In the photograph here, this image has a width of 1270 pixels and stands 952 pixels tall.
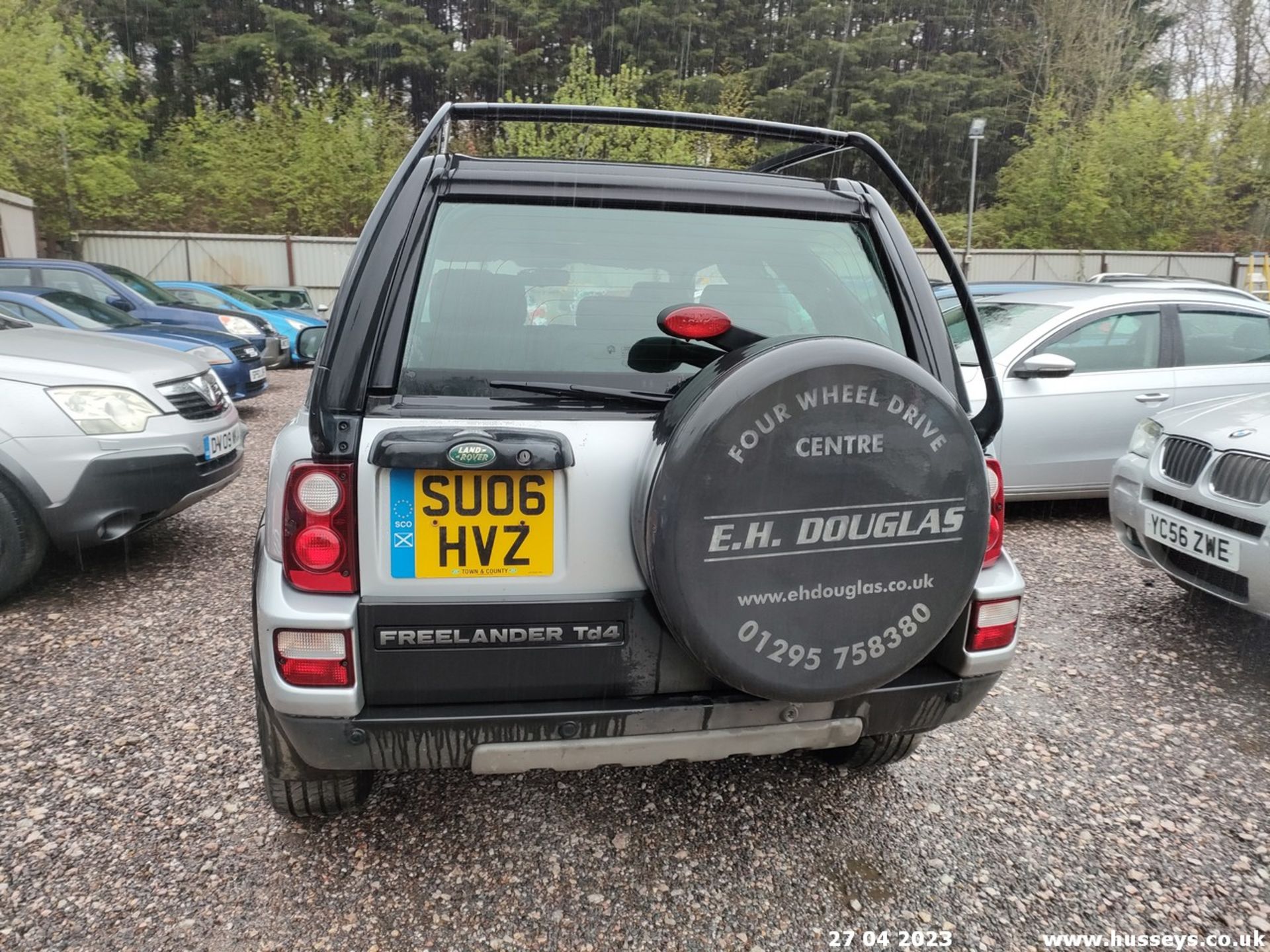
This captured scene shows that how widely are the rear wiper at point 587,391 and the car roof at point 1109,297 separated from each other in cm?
457

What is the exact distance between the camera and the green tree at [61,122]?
1936cm

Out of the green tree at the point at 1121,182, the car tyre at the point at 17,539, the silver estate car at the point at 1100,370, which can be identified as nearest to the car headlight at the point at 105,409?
the car tyre at the point at 17,539

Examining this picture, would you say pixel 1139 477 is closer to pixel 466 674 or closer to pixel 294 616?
pixel 466 674

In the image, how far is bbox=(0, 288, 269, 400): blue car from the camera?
25.0 ft

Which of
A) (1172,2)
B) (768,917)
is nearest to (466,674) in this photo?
(768,917)

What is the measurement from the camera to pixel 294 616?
1690mm

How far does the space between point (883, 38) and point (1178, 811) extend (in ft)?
112

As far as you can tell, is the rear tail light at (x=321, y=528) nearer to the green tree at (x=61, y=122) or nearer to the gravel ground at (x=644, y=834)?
the gravel ground at (x=644, y=834)

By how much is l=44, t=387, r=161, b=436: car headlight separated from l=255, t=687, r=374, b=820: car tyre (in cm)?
227

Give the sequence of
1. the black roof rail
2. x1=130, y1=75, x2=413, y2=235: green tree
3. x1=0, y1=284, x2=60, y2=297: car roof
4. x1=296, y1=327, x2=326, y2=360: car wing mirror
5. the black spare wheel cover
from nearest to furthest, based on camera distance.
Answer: the black spare wheel cover < the black roof rail < x1=296, y1=327, x2=326, y2=360: car wing mirror < x1=0, y1=284, x2=60, y2=297: car roof < x1=130, y1=75, x2=413, y2=235: green tree

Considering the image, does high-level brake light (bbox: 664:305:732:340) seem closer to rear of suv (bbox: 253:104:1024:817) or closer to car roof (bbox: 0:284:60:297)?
rear of suv (bbox: 253:104:1024:817)

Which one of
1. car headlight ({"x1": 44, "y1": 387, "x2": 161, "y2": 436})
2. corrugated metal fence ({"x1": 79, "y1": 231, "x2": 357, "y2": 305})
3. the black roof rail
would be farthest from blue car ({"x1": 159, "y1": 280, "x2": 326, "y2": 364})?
A: the black roof rail

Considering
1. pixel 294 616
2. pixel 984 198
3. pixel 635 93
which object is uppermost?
pixel 635 93

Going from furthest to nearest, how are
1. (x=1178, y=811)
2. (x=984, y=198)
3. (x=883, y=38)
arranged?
(x=984, y=198) < (x=883, y=38) < (x=1178, y=811)
